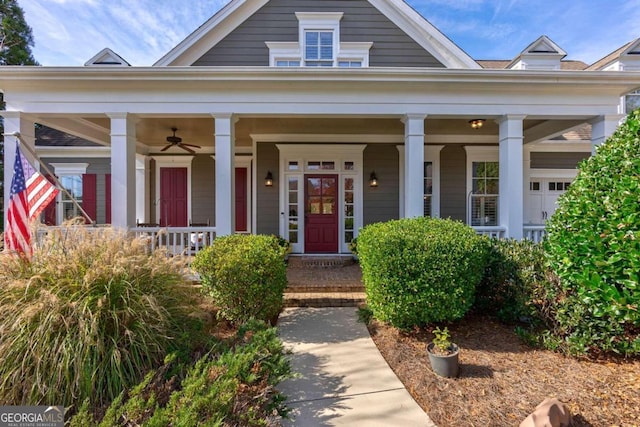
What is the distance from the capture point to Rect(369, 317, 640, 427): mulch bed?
85.1 inches

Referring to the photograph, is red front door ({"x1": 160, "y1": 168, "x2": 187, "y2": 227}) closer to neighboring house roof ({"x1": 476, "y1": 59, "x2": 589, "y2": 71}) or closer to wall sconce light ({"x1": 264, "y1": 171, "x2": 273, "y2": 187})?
wall sconce light ({"x1": 264, "y1": 171, "x2": 273, "y2": 187})

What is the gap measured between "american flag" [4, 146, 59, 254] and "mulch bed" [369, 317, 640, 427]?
4370mm

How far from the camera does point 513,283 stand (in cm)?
341

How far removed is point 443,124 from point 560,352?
16.9ft

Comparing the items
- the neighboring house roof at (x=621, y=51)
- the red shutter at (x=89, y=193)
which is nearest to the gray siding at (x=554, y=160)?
the neighboring house roof at (x=621, y=51)

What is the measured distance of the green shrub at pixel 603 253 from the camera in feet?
8.48

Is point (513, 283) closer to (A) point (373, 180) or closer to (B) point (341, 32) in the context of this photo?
(A) point (373, 180)

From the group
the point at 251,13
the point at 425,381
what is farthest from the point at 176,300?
the point at 251,13

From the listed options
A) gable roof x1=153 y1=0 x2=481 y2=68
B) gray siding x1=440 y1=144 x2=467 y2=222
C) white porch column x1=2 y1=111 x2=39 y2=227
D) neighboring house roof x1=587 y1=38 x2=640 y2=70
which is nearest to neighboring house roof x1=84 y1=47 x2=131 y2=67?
gable roof x1=153 y1=0 x2=481 y2=68

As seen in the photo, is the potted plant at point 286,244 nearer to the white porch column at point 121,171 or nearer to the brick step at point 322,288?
the brick step at point 322,288

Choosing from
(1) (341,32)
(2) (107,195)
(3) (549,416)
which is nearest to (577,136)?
(1) (341,32)

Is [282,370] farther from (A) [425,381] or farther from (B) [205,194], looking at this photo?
(B) [205,194]

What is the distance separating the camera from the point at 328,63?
6941 mm

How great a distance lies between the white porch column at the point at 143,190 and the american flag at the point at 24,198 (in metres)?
4.65
